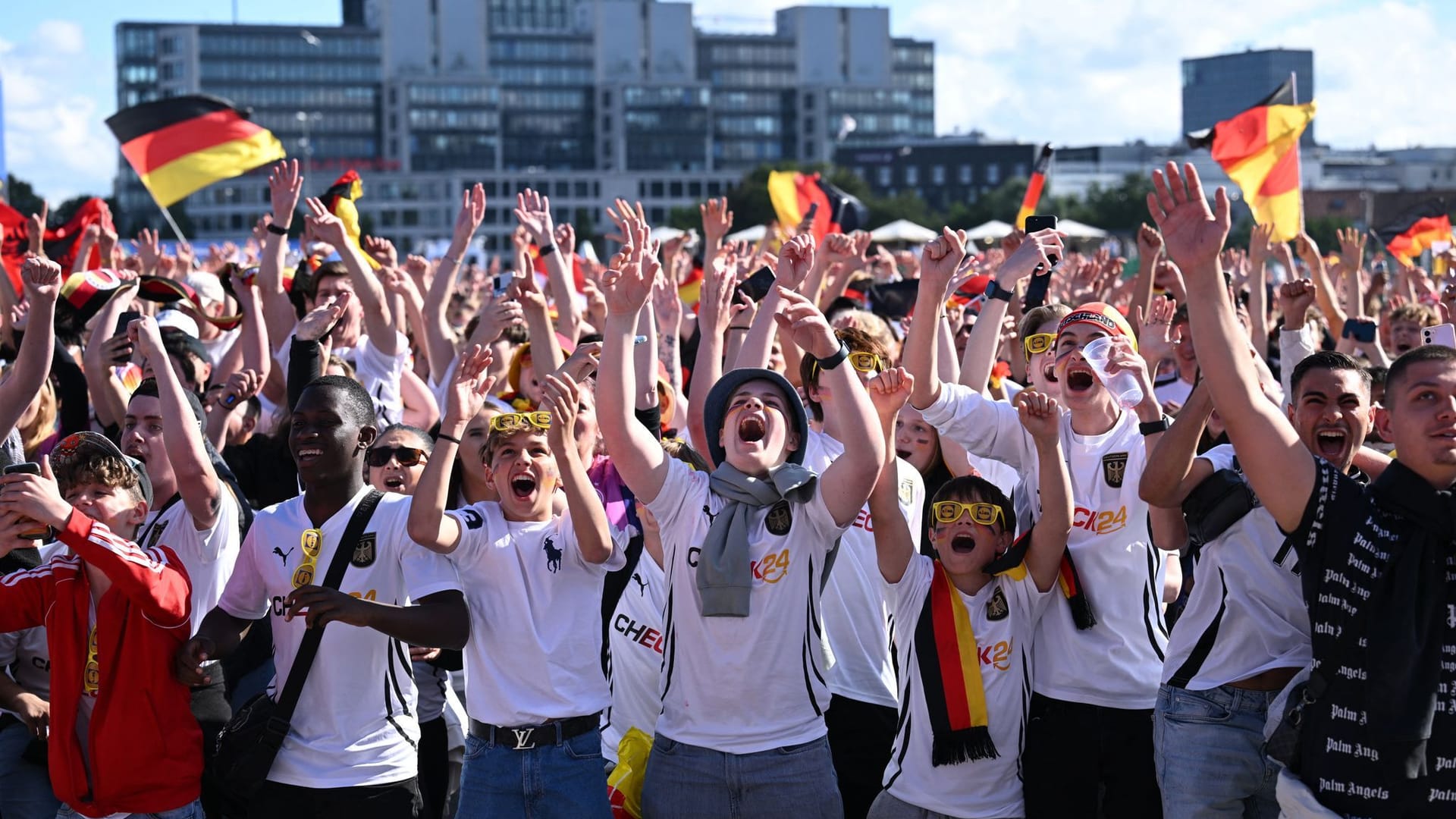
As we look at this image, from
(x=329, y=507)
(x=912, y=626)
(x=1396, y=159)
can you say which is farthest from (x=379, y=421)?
(x=1396, y=159)

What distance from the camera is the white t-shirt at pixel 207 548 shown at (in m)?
4.90

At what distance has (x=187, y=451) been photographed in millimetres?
4750

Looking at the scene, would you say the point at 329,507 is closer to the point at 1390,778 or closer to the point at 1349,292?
the point at 1390,778

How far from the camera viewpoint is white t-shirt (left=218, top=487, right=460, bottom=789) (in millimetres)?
4277

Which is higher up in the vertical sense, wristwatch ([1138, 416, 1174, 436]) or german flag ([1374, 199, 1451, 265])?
german flag ([1374, 199, 1451, 265])

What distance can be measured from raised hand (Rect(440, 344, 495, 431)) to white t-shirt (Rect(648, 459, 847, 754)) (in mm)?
704

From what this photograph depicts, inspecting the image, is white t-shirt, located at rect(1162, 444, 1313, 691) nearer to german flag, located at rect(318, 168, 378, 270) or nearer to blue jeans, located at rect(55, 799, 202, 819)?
blue jeans, located at rect(55, 799, 202, 819)

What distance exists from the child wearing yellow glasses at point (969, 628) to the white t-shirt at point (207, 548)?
7.06 feet

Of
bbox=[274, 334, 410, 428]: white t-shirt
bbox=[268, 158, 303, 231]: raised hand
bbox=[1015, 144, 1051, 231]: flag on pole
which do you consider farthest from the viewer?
bbox=[1015, 144, 1051, 231]: flag on pole

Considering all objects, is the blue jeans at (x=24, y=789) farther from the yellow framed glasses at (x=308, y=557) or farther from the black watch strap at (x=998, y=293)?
the black watch strap at (x=998, y=293)

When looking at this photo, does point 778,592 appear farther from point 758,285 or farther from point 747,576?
point 758,285

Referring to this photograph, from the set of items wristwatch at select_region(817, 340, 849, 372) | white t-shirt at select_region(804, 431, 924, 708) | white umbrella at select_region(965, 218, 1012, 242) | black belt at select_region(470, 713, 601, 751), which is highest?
white umbrella at select_region(965, 218, 1012, 242)

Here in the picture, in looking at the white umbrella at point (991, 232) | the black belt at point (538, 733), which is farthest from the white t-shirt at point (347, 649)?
the white umbrella at point (991, 232)

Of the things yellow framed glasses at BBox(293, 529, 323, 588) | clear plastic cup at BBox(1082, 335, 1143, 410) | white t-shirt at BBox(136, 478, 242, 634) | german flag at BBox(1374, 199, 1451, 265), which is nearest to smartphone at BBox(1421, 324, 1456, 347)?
clear plastic cup at BBox(1082, 335, 1143, 410)
